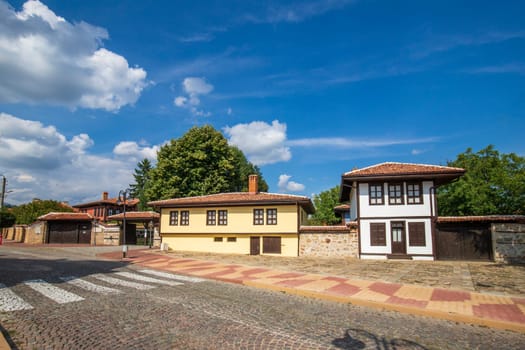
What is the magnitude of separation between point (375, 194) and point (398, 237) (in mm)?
3177

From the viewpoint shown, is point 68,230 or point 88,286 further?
point 68,230

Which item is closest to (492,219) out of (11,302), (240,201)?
(240,201)

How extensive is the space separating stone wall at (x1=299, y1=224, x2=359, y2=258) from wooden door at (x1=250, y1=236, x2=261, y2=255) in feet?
10.6

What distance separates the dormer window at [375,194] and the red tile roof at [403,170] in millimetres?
1112

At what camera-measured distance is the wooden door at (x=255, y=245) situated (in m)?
24.3

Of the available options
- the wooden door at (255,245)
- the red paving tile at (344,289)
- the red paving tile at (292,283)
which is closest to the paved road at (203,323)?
the red paving tile at (344,289)

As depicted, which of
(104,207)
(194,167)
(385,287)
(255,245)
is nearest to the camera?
(385,287)

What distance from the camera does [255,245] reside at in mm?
24406

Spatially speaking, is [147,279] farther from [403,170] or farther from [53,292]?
[403,170]

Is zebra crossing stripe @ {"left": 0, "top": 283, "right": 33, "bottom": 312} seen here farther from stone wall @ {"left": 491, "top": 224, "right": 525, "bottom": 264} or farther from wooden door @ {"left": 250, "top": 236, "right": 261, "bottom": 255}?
stone wall @ {"left": 491, "top": 224, "right": 525, "bottom": 264}

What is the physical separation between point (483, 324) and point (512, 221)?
15.1 meters

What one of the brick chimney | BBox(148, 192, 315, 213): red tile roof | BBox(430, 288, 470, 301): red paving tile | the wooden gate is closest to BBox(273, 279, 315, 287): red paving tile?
BBox(430, 288, 470, 301): red paving tile

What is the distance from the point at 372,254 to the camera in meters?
21.4

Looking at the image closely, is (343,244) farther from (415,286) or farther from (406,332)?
(406,332)
